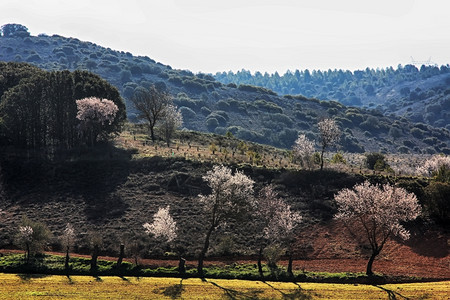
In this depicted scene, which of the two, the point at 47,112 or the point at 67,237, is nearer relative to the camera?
the point at 67,237

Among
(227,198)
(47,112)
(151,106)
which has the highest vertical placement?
(151,106)

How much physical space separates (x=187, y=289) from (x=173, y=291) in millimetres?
1613

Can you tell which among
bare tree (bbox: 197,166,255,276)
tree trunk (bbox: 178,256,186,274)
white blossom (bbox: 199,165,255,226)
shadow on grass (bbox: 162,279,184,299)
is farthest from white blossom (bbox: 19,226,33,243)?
white blossom (bbox: 199,165,255,226)

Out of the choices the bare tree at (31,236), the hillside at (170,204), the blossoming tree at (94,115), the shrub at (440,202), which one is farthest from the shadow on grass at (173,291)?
the blossoming tree at (94,115)

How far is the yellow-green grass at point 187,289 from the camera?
39906mm

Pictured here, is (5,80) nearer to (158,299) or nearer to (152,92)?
(152,92)

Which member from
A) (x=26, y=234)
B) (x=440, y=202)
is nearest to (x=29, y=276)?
(x=26, y=234)

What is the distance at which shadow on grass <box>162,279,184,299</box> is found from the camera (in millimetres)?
40250

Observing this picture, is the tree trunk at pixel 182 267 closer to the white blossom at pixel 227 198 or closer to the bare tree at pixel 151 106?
the white blossom at pixel 227 198

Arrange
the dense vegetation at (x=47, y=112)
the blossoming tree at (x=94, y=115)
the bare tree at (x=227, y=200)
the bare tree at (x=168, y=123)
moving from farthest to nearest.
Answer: the bare tree at (x=168, y=123) < the dense vegetation at (x=47, y=112) < the blossoming tree at (x=94, y=115) < the bare tree at (x=227, y=200)

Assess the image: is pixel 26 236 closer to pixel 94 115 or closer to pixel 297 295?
pixel 297 295

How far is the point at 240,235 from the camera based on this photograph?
62719 mm

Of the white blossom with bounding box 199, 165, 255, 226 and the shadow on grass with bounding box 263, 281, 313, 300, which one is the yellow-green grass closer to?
the shadow on grass with bounding box 263, 281, 313, 300

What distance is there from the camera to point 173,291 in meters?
41.7
